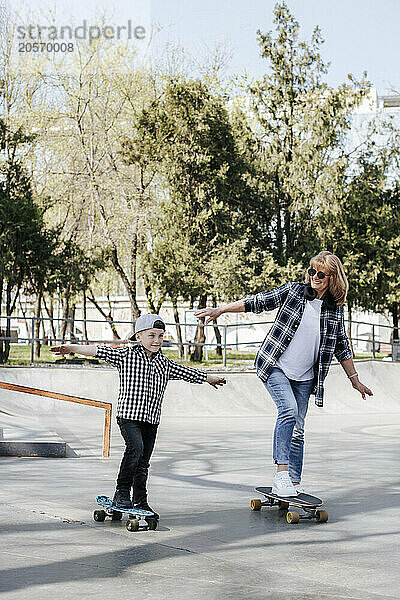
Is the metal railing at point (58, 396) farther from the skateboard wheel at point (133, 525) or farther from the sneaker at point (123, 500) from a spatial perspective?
the skateboard wheel at point (133, 525)

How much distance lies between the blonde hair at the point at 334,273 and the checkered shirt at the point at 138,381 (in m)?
1.45

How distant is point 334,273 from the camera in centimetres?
600

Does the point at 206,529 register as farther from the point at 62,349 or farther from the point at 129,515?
the point at 62,349

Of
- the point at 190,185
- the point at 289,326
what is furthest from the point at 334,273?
the point at 190,185

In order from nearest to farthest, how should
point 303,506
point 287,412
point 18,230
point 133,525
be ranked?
point 133,525, point 303,506, point 287,412, point 18,230

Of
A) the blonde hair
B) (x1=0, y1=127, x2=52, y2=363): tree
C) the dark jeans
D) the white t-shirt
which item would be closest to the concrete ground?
the dark jeans

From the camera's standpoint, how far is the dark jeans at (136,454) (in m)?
5.35

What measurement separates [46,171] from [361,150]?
13.5m

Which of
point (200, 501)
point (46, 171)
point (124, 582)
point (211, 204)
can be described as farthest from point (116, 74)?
point (124, 582)

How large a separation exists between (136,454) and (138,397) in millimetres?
385

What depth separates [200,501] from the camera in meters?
6.45

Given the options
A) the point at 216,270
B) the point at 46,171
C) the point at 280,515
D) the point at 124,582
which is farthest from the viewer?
the point at 46,171

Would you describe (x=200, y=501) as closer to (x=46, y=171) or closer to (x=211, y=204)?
(x=211, y=204)

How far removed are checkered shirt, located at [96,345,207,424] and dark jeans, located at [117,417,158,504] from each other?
7 centimetres
